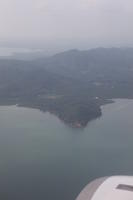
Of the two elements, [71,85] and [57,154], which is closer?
[57,154]

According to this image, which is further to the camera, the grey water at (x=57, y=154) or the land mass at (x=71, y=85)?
the land mass at (x=71, y=85)

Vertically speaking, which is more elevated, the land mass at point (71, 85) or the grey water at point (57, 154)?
the land mass at point (71, 85)

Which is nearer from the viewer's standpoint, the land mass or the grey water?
the grey water

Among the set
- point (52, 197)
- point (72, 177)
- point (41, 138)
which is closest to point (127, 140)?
point (41, 138)

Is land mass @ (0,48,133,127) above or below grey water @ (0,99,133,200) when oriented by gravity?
above

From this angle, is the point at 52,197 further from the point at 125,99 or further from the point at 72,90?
the point at 72,90
